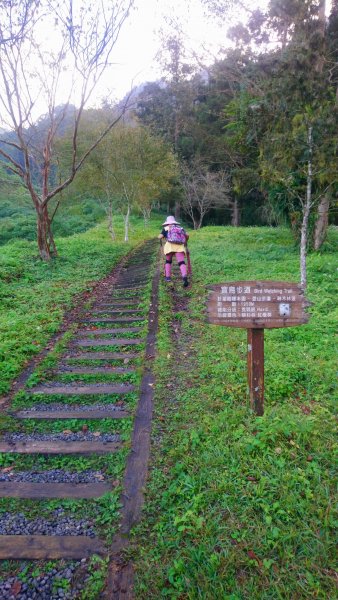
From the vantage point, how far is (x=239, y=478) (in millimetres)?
3395

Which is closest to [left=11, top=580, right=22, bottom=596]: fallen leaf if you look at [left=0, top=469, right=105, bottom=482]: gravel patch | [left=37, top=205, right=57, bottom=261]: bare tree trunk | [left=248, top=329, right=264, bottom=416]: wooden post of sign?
[left=0, top=469, right=105, bottom=482]: gravel patch

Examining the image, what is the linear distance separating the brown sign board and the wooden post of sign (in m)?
0.20

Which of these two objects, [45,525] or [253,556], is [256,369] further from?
[45,525]

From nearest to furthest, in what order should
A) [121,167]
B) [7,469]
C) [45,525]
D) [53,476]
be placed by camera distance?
[45,525], [53,476], [7,469], [121,167]

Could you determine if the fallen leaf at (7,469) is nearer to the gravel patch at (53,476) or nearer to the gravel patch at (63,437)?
the gravel patch at (53,476)

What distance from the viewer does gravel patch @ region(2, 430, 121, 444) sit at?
4195 mm

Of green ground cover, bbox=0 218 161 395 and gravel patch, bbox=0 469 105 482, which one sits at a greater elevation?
green ground cover, bbox=0 218 161 395

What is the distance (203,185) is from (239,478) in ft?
94.2

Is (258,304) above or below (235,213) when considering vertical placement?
below

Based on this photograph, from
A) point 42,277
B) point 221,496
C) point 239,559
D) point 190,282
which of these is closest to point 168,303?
point 190,282

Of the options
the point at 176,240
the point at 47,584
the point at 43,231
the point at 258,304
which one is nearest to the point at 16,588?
the point at 47,584

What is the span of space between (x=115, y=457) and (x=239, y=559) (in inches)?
62.6

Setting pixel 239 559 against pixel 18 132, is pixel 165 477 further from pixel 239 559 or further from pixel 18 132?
pixel 18 132

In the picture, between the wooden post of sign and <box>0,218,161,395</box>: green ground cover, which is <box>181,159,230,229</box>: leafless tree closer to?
<box>0,218,161,395</box>: green ground cover
